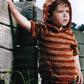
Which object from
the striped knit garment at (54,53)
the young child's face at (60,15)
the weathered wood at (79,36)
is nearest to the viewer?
the striped knit garment at (54,53)

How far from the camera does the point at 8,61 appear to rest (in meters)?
2.02

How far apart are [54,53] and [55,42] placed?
11 centimetres

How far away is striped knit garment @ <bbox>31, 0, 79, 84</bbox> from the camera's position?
188 cm

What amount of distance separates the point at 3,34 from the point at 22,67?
44 cm

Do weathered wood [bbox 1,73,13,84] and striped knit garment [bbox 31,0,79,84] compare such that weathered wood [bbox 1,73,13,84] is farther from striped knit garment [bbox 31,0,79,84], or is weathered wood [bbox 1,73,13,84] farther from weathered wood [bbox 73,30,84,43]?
weathered wood [bbox 73,30,84,43]

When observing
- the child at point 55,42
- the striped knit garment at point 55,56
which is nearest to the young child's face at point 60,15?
the child at point 55,42

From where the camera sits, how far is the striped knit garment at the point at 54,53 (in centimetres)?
188

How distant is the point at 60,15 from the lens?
198 cm

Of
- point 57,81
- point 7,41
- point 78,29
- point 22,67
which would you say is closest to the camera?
point 57,81

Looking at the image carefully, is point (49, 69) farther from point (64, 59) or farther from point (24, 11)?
point (24, 11)

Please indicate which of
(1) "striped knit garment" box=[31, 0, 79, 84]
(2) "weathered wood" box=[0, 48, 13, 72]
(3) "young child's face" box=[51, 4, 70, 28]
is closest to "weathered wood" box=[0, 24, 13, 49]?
(2) "weathered wood" box=[0, 48, 13, 72]

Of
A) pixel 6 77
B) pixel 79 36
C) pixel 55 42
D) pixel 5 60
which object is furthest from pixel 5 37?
pixel 79 36

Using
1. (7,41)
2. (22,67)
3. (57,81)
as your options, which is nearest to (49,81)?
(57,81)

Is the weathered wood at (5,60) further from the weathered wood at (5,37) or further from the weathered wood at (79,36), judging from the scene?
the weathered wood at (79,36)
